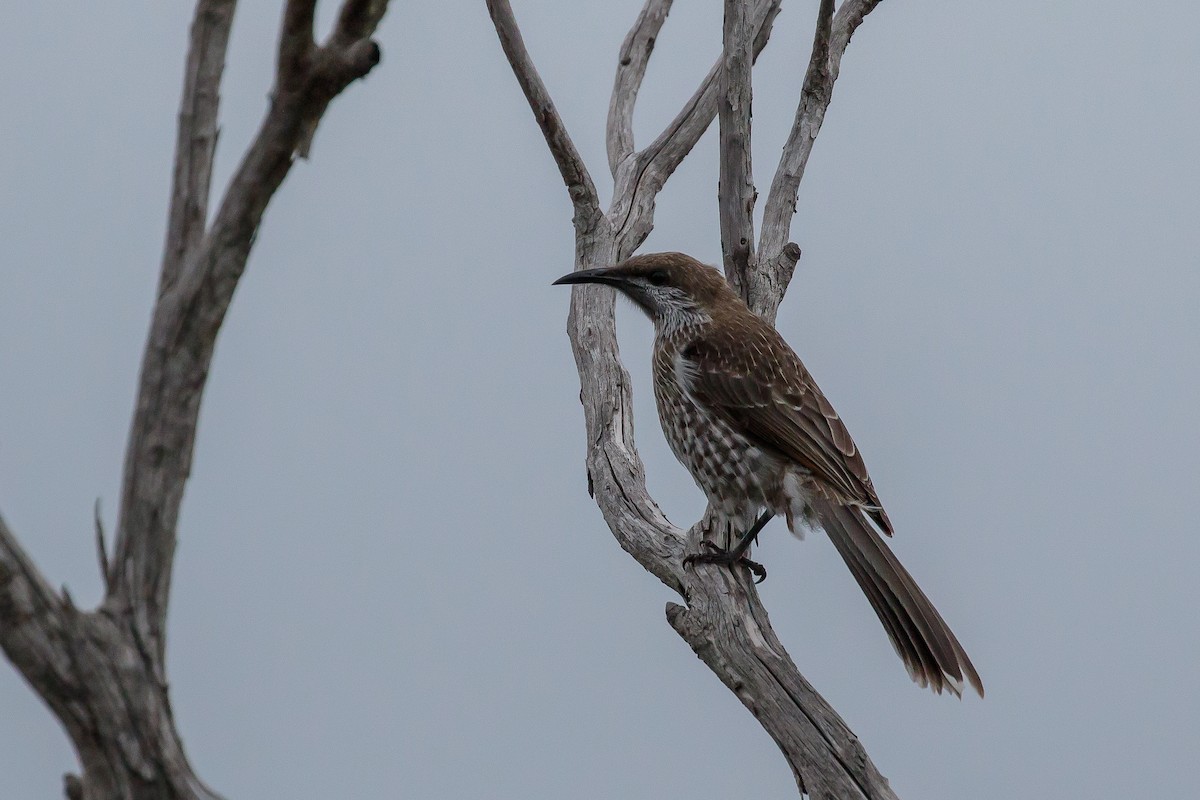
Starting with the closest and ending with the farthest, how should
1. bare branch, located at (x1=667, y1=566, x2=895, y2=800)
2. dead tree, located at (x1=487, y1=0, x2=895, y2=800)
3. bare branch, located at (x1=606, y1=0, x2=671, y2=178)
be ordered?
bare branch, located at (x1=667, y1=566, x2=895, y2=800)
dead tree, located at (x1=487, y1=0, x2=895, y2=800)
bare branch, located at (x1=606, y1=0, x2=671, y2=178)

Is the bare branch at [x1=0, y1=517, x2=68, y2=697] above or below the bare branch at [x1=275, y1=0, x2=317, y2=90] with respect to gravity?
below

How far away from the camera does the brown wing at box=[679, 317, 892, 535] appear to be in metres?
3.68

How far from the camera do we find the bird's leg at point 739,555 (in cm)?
351

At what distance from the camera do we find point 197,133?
1900 mm

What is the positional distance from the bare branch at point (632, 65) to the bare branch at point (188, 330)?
3144mm

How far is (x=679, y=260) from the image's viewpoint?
4168 millimetres

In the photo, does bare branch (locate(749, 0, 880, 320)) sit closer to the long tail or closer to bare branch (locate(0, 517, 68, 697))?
the long tail

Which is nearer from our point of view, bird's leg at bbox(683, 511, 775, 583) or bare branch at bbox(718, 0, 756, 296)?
bird's leg at bbox(683, 511, 775, 583)

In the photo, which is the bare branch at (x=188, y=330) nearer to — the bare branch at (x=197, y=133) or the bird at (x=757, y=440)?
the bare branch at (x=197, y=133)

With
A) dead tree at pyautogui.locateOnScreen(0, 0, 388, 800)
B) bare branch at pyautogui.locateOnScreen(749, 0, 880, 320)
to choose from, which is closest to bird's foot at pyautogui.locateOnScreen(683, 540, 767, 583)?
bare branch at pyautogui.locateOnScreen(749, 0, 880, 320)

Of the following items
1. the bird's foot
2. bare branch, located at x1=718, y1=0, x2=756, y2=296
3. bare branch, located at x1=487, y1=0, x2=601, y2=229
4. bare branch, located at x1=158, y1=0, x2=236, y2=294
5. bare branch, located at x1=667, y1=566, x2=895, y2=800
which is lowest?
bare branch, located at x1=667, y1=566, x2=895, y2=800

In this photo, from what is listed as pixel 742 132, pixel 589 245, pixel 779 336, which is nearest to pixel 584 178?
pixel 589 245

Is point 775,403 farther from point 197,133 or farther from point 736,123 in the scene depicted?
point 197,133

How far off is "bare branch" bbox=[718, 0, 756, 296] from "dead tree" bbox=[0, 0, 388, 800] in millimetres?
2261
